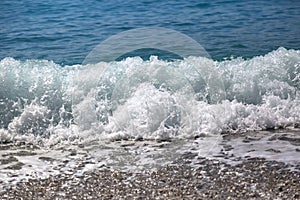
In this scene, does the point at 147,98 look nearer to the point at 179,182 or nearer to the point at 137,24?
the point at 179,182

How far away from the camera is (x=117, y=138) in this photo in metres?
5.58

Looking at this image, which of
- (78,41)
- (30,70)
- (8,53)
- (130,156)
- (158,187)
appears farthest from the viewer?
(78,41)

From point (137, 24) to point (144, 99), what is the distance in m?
4.66

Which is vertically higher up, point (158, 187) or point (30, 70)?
point (30, 70)

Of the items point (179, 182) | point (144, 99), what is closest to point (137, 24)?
point (144, 99)

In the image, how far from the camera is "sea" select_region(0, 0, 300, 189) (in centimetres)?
509

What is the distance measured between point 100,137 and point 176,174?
4.57 ft

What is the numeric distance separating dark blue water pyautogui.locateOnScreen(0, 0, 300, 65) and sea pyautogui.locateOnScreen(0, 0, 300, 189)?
51 millimetres

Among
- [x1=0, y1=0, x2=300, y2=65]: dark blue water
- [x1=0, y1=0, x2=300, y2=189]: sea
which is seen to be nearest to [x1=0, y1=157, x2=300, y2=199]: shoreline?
[x1=0, y1=0, x2=300, y2=189]: sea

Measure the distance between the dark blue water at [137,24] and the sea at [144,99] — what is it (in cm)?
5

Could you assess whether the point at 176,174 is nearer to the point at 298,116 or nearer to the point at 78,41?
the point at 298,116

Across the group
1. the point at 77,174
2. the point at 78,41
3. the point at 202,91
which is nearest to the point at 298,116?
the point at 202,91

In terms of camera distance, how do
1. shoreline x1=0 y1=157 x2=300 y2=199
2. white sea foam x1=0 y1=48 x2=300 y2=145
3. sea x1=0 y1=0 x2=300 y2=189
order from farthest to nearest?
white sea foam x1=0 y1=48 x2=300 y2=145 < sea x1=0 y1=0 x2=300 y2=189 < shoreline x1=0 y1=157 x2=300 y2=199

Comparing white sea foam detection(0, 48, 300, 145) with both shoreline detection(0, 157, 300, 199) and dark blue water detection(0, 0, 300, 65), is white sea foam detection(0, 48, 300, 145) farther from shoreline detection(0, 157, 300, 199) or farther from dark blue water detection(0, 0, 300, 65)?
dark blue water detection(0, 0, 300, 65)
